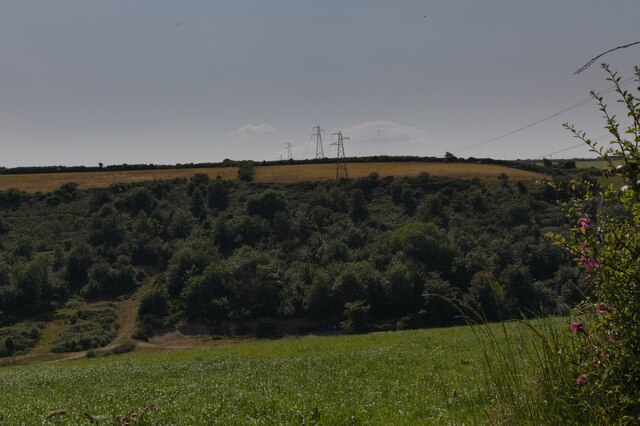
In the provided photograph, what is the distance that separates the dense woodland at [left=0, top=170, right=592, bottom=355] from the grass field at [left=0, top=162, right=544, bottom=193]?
531cm

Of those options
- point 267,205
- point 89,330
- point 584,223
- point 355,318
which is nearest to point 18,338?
point 89,330

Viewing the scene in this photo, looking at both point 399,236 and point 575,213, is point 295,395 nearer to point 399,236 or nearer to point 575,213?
point 575,213

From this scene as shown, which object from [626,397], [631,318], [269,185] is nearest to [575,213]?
[631,318]

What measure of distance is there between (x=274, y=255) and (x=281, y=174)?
33.6 meters

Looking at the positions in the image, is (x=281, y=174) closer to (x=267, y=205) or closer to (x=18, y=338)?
(x=267, y=205)

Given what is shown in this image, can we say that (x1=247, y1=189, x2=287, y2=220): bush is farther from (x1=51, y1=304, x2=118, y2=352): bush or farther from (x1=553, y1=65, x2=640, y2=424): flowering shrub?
(x1=553, y1=65, x2=640, y2=424): flowering shrub

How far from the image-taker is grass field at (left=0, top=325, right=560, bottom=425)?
9.41 m

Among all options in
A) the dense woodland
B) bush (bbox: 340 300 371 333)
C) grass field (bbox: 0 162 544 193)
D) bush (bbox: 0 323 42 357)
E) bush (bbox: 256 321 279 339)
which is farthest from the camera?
grass field (bbox: 0 162 544 193)

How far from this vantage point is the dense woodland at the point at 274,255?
63.7 metres

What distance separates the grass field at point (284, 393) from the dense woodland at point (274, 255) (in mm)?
38923

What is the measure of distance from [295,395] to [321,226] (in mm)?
73631

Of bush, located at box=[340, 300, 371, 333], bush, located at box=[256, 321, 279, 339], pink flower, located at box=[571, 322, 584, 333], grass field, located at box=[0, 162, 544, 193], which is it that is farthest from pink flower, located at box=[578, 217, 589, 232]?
grass field, located at box=[0, 162, 544, 193]

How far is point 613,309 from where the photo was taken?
16.4ft

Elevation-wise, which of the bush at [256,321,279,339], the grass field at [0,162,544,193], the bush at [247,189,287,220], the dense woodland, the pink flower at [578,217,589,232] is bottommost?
the bush at [256,321,279,339]
